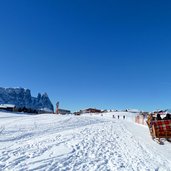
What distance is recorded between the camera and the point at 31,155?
7516mm

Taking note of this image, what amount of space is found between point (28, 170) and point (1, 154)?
7.60 ft

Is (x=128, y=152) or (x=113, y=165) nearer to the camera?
(x=113, y=165)

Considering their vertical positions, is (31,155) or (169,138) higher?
(169,138)

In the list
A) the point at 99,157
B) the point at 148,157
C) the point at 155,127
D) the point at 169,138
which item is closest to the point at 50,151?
the point at 99,157

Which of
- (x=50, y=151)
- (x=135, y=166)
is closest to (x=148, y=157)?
(x=135, y=166)

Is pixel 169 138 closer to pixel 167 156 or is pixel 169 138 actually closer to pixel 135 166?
pixel 167 156

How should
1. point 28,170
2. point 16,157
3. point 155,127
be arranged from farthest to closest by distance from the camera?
point 155,127 < point 16,157 < point 28,170

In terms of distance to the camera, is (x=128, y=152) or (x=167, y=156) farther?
(x=128, y=152)

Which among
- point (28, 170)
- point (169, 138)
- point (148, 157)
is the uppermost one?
point (169, 138)

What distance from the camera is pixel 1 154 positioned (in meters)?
7.60

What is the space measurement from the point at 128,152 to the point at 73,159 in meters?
2.59

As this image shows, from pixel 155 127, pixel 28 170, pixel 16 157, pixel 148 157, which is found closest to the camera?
pixel 28 170

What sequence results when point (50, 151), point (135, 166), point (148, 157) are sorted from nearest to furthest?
point (135, 166) → point (148, 157) → point (50, 151)

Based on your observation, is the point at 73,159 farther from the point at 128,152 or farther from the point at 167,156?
the point at 167,156
